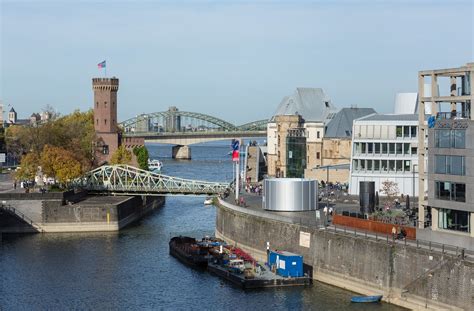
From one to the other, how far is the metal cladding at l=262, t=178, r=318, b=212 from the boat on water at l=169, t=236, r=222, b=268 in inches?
223

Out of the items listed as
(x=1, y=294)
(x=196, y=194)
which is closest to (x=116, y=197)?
(x=196, y=194)

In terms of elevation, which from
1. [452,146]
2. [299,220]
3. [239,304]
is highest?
[452,146]

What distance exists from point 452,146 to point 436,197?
3.21 m

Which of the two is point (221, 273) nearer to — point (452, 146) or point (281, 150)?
point (452, 146)

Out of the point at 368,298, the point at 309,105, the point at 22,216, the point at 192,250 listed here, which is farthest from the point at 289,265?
the point at 309,105

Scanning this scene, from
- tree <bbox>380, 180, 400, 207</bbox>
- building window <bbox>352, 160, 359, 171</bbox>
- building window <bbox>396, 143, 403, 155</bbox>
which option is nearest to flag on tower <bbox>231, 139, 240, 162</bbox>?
building window <bbox>352, 160, 359, 171</bbox>

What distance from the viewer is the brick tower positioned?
14475 centimetres

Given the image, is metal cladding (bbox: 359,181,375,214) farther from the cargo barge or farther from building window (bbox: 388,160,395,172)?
building window (bbox: 388,160,395,172)

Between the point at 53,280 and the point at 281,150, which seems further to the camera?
the point at 281,150

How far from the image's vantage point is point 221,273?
6619 cm

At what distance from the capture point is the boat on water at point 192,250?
231 ft

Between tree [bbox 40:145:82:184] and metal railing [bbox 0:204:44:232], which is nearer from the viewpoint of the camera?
metal railing [bbox 0:204:44:232]

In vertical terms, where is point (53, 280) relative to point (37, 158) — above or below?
below

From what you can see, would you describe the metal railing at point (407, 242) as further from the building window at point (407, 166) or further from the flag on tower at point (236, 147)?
the building window at point (407, 166)
